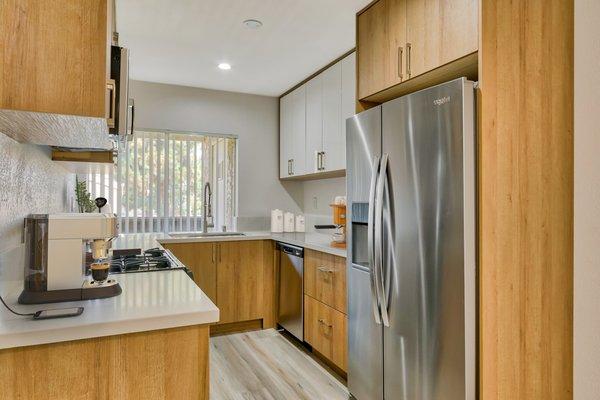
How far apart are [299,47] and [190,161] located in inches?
71.7

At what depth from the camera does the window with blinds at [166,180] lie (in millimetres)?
3885

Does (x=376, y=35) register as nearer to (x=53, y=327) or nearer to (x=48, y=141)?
(x=48, y=141)

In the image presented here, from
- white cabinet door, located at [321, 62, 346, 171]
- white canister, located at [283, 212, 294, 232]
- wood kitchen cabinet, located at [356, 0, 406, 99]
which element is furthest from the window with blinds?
wood kitchen cabinet, located at [356, 0, 406, 99]

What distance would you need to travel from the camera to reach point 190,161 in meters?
4.20

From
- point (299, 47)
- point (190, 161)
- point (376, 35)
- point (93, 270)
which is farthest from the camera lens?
point (190, 161)

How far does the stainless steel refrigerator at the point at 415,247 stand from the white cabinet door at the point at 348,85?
85 centimetres

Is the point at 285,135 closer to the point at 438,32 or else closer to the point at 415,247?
the point at 438,32

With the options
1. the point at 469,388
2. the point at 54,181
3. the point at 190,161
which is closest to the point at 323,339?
the point at 469,388

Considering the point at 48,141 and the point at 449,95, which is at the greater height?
the point at 449,95

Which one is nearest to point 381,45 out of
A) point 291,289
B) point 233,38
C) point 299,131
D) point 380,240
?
point 380,240

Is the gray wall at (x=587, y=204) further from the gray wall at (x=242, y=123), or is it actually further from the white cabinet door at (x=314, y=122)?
the gray wall at (x=242, y=123)

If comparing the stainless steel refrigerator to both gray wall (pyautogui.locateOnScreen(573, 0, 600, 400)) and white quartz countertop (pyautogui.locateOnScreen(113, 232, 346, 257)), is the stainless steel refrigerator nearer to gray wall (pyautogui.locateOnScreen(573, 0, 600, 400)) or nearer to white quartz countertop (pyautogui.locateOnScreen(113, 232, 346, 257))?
gray wall (pyautogui.locateOnScreen(573, 0, 600, 400))

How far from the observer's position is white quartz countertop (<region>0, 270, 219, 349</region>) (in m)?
1.01

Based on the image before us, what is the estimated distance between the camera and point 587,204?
60.2 inches
